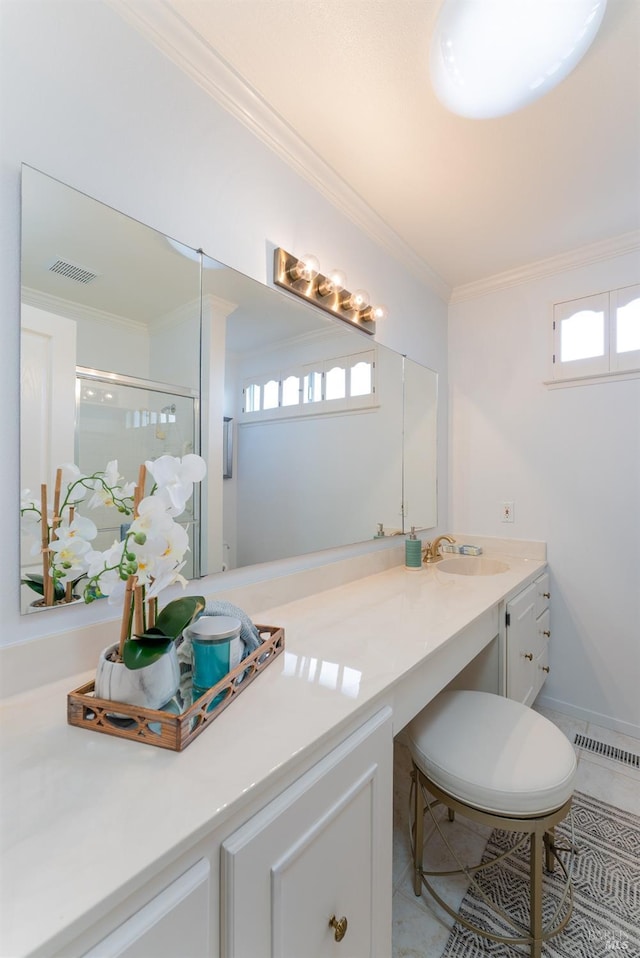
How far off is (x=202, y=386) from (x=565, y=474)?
1.88m

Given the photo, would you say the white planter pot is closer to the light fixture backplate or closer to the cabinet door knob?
the cabinet door knob

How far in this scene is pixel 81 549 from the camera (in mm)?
779

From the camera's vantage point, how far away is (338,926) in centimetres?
68

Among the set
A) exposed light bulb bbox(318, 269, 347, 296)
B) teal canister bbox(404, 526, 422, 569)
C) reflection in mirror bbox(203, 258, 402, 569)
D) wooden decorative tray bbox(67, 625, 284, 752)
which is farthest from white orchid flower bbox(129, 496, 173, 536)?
teal canister bbox(404, 526, 422, 569)

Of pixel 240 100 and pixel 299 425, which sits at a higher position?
pixel 240 100

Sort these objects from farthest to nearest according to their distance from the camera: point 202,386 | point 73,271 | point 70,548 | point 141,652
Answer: point 202,386 < point 73,271 < point 70,548 < point 141,652

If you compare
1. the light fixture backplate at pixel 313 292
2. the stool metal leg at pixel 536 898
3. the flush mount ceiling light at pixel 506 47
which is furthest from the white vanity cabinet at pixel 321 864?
the flush mount ceiling light at pixel 506 47

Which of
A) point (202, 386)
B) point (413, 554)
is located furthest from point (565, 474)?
point (202, 386)

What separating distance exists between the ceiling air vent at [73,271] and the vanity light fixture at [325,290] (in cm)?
62

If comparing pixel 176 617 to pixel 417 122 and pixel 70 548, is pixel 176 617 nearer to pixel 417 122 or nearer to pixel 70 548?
pixel 70 548

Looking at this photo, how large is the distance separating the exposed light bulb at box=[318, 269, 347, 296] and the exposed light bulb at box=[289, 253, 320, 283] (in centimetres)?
5

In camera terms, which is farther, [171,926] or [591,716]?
[591,716]

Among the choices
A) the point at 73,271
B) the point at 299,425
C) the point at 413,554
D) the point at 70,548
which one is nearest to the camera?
the point at 70,548

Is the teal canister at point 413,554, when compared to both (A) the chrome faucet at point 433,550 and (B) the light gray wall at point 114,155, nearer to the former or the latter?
(A) the chrome faucet at point 433,550
